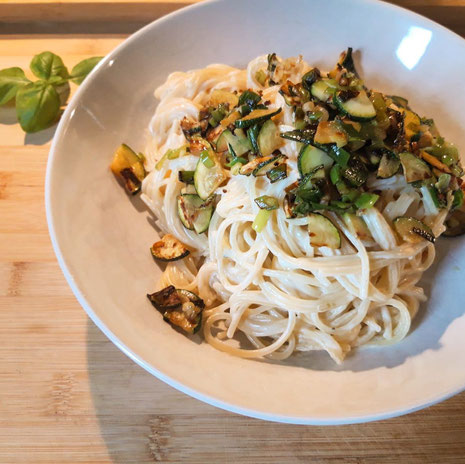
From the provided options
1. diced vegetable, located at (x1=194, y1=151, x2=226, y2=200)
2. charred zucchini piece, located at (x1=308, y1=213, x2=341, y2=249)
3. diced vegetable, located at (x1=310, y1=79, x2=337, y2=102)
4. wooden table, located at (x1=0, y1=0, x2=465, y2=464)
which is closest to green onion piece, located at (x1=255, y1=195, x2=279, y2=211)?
charred zucchini piece, located at (x1=308, y1=213, x2=341, y2=249)

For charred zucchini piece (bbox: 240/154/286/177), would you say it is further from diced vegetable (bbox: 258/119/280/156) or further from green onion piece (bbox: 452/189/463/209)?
green onion piece (bbox: 452/189/463/209)

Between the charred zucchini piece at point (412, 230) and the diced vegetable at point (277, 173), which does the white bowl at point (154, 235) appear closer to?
the charred zucchini piece at point (412, 230)

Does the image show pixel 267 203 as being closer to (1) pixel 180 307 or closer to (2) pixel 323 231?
(2) pixel 323 231

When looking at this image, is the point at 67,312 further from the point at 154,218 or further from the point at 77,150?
the point at 77,150

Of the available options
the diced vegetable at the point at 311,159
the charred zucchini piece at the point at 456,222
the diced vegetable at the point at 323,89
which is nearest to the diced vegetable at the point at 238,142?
the diced vegetable at the point at 311,159

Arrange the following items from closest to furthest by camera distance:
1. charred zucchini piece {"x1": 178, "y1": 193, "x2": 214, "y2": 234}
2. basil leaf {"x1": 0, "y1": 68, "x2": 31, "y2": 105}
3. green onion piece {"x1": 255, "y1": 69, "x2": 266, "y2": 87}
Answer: charred zucchini piece {"x1": 178, "y1": 193, "x2": 214, "y2": 234}, green onion piece {"x1": 255, "y1": 69, "x2": 266, "y2": 87}, basil leaf {"x1": 0, "y1": 68, "x2": 31, "y2": 105}

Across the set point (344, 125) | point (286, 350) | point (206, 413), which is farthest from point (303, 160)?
point (206, 413)
